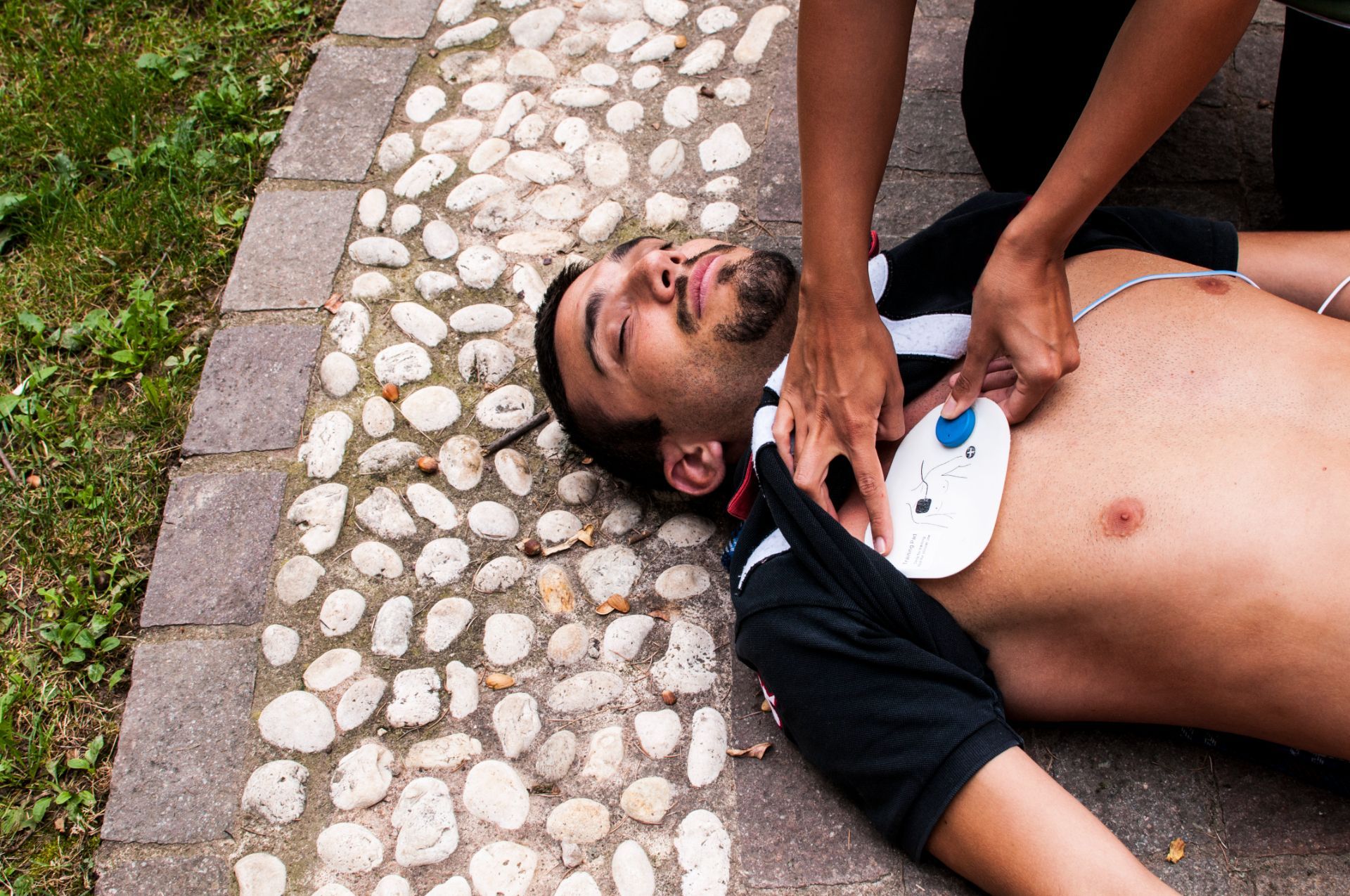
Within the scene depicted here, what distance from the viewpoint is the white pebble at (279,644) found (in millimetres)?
2330

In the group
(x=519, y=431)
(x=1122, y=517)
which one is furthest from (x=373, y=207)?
(x=1122, y=517)

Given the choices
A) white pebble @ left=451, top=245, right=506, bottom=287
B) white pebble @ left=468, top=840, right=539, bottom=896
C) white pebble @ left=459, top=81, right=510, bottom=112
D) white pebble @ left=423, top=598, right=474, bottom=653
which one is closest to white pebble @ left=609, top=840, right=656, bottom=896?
white pebble @ left=468, top=840, right=539, bottom=896

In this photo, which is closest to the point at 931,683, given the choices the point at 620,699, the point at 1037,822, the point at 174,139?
the point at 1037,822

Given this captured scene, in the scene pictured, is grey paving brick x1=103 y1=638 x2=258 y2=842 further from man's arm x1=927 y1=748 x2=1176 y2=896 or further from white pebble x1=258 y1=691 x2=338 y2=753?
man's arm x1=927 y1=748 x2=1176 y2=896

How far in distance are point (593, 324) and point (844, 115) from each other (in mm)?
747

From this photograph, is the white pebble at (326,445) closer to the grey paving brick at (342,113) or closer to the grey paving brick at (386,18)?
the grey paving brick at (342,113)

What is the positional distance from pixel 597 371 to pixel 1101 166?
1.12m

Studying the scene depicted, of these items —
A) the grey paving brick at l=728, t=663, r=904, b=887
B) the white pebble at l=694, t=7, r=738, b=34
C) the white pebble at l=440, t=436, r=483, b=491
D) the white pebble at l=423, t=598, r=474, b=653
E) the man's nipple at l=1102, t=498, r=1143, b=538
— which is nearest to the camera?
the man's nipple at l=1102, t=498, r=1143, b=538

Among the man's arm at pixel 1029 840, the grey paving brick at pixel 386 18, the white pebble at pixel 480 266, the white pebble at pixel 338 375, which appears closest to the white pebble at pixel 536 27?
the grey paving brick at pixel 386 18

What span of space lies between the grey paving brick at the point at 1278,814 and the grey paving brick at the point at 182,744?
1.92 m

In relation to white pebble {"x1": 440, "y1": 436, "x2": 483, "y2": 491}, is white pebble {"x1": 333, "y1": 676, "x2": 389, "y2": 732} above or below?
below

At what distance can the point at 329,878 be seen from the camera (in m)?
2.07

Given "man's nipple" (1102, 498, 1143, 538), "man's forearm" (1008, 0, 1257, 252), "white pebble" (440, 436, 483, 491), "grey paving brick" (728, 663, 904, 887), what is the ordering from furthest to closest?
"white pebble" (440, 436, 483, 491)
"grey paving brick" (728, 663, 904, 887)
"man's nipple" (1102, 498, 1143, 538)
"man's forearm" (1008, 0, 1257, 252)

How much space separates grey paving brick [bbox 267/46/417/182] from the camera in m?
3.16
